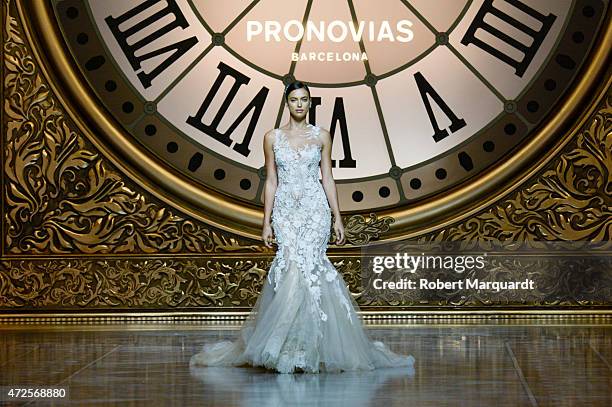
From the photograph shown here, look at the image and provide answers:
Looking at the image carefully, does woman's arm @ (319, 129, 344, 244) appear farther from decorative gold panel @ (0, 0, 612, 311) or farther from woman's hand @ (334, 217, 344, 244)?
decorative gold panel @ (0, 0, 612, 311)

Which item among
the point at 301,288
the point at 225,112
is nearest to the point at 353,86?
the point at 225,112

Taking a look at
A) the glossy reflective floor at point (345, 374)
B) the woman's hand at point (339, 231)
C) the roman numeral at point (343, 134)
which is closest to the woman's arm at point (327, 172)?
the woman's hand at point (339, 231)

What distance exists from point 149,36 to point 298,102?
2.34m

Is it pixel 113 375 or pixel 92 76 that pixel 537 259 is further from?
pixel 113 375

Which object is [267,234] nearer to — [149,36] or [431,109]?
[431,109]

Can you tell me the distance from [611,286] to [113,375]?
3535 mm

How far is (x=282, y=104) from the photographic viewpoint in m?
7.52

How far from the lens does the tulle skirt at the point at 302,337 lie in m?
5.12

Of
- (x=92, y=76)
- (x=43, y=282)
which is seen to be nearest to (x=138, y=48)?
(x=92, y=76)

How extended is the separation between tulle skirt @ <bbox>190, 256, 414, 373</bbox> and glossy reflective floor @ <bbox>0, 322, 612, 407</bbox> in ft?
0.31

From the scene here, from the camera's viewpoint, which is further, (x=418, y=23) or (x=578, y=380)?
(x=418, y=23)

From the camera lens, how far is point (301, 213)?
17.9 feet

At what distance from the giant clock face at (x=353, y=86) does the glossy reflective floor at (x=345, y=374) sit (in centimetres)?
97

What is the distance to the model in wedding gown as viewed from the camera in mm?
5164
